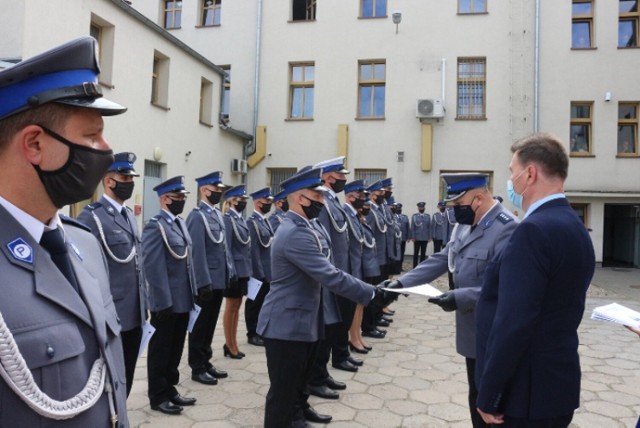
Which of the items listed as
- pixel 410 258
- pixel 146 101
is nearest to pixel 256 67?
pixel 146 101

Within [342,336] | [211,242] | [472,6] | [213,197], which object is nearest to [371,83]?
[472,6]

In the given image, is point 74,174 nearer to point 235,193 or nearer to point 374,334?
point 235,193

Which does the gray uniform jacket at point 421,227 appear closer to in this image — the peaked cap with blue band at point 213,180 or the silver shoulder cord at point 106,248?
the peaked cap with blue band at point 213,180

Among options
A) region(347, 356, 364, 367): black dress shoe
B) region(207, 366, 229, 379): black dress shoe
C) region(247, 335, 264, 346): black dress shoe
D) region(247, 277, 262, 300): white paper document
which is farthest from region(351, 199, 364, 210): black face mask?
region(207, 366, 229, 379): black dress shoe

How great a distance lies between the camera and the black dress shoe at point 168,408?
152 inches

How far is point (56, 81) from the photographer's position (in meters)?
1.21

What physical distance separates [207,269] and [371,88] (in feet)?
40.5

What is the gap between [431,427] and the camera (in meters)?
3.75

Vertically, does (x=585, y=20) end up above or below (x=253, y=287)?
above

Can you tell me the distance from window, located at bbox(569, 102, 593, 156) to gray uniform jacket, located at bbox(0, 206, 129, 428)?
→ 1627 cm

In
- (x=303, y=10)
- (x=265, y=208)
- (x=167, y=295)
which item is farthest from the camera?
(x=303, y=10)

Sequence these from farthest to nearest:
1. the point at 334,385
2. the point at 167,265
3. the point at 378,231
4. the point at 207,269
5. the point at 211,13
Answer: the point at 211,13 < the point at 378,231 < the point at 207,269 < the point at 334,385 < the point at 167,265

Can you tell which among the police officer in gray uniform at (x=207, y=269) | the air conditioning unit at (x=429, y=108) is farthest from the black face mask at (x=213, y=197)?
the air conditioning unit at (x=429, y=108)

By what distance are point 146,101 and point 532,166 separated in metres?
10.1
